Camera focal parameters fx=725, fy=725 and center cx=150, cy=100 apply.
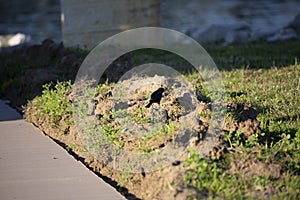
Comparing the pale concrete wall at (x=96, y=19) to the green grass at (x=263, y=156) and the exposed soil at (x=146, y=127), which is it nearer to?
the exposed soil at (x=146, y=127)

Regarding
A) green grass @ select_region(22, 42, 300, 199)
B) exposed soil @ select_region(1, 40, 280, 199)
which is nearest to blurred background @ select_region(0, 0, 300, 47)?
green grass @ select_region(22, 42, 300, 199)

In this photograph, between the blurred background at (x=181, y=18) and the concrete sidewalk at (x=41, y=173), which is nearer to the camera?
the concrete sidewalk at (x=41, y=173)

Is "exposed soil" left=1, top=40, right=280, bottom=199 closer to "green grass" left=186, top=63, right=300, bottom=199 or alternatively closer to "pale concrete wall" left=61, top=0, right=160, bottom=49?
"green grass" left=186, top=63, right=300, bottom=199

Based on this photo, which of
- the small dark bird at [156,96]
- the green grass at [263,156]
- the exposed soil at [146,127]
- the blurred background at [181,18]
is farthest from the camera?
the blurred background at [181,18]

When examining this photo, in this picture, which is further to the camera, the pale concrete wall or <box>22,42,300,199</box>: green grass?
the pale concrete wall

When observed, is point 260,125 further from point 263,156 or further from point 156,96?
point 156,96

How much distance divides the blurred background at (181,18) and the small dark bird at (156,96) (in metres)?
7.17

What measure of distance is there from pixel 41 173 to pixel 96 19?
9.08m

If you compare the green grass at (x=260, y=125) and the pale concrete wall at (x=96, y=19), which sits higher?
the pale concrete wall at (x=96, y=19)

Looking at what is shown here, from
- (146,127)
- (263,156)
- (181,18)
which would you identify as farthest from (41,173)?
(181,18)

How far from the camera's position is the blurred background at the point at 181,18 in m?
15.6

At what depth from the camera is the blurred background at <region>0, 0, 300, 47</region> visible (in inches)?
613

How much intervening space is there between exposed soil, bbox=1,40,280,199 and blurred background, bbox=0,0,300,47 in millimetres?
4614

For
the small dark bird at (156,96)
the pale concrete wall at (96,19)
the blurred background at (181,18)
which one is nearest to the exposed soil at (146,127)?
the small dark bird at (156,96)
